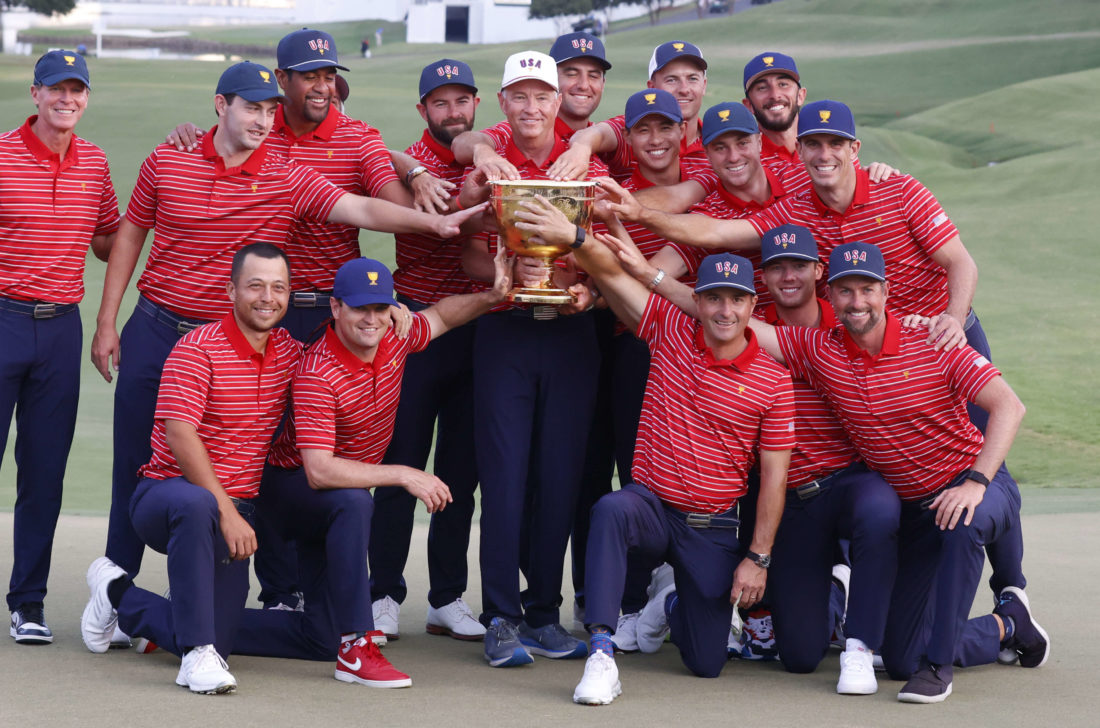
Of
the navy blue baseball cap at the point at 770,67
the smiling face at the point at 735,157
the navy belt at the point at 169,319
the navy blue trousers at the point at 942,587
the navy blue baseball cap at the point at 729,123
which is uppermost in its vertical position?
the navy blue baseball cap at the point at 770,67

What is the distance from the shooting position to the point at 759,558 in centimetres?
550

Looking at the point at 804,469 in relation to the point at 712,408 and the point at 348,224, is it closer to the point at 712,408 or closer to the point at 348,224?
the point at 712,408

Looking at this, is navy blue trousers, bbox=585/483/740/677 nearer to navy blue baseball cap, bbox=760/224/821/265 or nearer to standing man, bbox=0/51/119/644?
navy blue baseball cap, bbox=760/224/821/265

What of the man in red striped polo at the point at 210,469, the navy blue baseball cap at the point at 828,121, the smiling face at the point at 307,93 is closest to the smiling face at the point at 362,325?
the man in red striped polo at the point at 210,469

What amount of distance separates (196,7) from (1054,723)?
93173 millimetres

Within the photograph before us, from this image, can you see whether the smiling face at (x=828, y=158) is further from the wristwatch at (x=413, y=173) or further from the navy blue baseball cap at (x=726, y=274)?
the wristwatch at (x=413, y=173)

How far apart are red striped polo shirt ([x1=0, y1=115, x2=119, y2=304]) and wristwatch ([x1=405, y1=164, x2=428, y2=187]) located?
1.33m

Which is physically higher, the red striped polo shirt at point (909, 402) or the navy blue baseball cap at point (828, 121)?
the navy blue baseball cap at point (828, 121)

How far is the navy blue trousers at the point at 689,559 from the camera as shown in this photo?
5418mm

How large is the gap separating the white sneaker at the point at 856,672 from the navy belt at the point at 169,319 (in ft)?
9.77

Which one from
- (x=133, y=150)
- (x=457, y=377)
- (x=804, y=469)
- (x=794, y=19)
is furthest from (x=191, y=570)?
(x=794, y=19)

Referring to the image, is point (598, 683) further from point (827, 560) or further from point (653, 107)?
point (653, 107)

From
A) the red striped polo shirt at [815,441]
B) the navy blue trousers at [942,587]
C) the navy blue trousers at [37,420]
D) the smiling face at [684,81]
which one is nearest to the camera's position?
the navy blue trousers at [942,587]

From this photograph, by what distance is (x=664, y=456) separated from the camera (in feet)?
18.3
